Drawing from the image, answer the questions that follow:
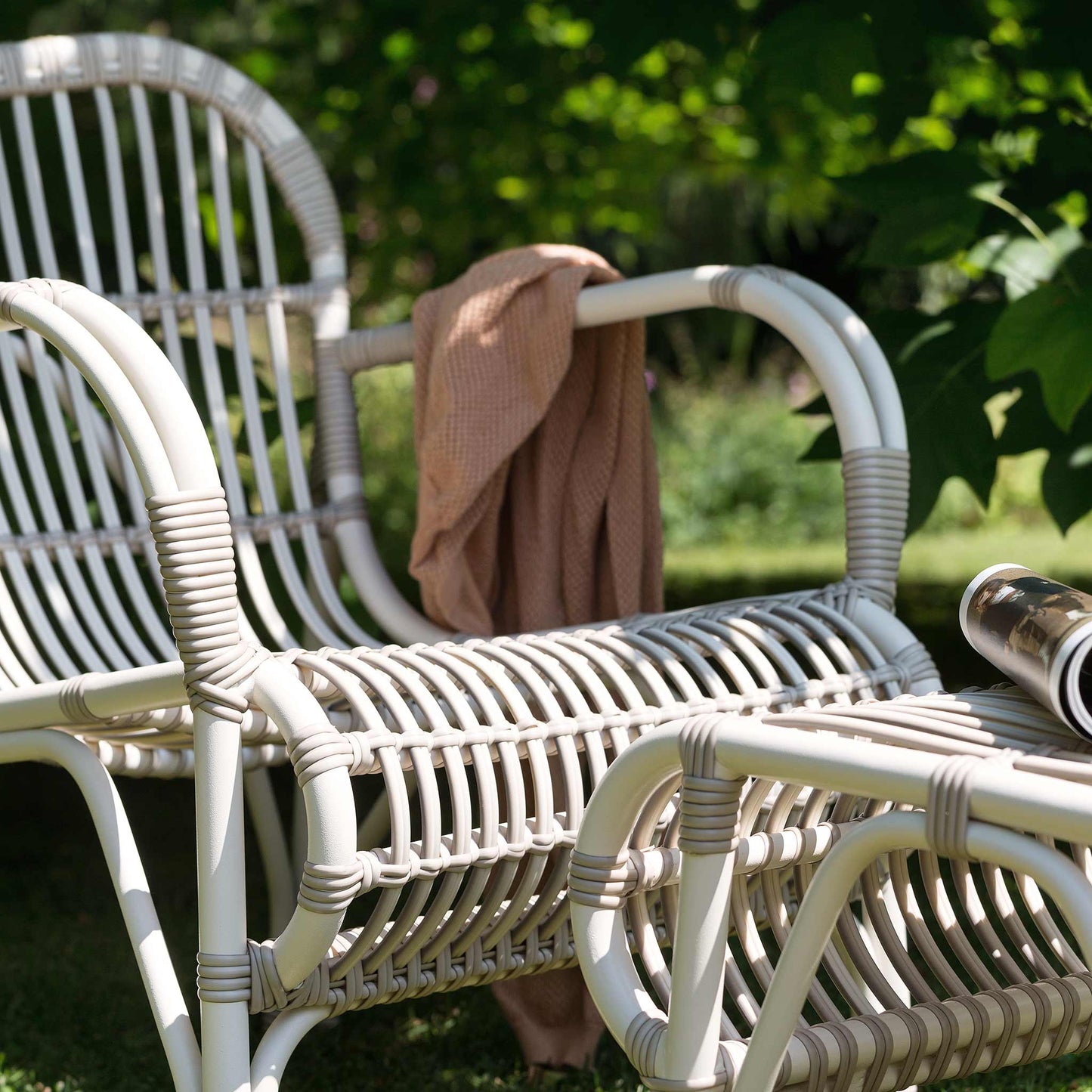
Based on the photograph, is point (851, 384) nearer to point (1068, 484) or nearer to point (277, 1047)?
point (1068, 484)

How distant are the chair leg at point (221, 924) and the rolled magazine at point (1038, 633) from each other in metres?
0.53

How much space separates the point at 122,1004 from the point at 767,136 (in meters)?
2.48

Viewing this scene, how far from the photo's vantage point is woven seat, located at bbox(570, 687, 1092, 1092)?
0.77 meters

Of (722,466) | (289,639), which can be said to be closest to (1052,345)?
(289,639)

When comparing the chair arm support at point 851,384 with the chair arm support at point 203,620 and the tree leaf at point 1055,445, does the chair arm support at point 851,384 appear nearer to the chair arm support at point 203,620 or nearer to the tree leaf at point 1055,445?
the tree leaf at point 1055,445

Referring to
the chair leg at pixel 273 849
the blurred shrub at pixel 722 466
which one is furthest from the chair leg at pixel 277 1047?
the blurred shrub at pixel 722 466

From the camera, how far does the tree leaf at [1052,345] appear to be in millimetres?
1391

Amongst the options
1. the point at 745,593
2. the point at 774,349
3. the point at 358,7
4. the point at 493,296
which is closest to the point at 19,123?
the point at 493,296

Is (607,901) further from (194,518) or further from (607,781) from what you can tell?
(194,518)

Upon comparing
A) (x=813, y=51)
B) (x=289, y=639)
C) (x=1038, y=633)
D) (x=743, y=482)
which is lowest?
(x=743, y=482)

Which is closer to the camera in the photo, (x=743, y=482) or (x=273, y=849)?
(x=273, y=849)

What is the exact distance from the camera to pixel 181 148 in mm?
1998

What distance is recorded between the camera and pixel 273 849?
1.70 metres

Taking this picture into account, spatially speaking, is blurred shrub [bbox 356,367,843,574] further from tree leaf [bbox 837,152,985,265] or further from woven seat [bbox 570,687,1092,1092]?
woven seat [bbox 570,687,1092,1092]
